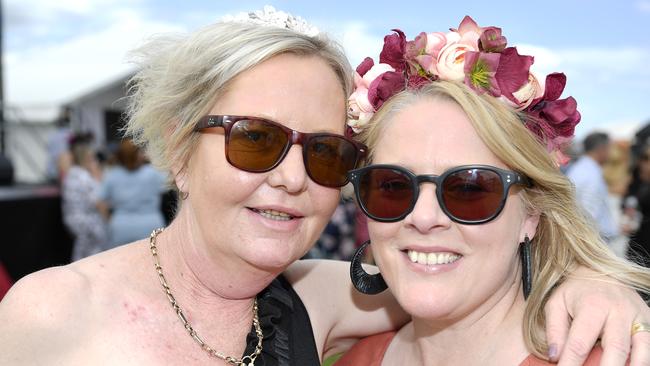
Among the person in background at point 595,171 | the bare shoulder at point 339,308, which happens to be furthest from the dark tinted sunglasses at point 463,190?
the person in background at point 595,171

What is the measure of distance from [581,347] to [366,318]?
949 mm

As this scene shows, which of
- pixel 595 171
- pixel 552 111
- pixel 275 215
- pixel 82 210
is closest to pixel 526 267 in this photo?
pixel 552 111

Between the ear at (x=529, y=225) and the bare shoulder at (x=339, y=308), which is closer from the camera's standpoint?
the ear at (x=529, y=225)

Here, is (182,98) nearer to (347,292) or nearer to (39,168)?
(347,292)

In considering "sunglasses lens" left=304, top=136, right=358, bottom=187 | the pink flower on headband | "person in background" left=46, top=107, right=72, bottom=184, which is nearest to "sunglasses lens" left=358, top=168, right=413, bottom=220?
"sunglasses lens" left=304, top=136, right=358, bottom=187

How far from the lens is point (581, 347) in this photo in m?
1.62

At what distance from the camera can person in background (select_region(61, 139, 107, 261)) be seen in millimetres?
7613

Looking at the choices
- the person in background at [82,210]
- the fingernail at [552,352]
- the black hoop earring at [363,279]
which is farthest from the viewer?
the person in background at [82,210]

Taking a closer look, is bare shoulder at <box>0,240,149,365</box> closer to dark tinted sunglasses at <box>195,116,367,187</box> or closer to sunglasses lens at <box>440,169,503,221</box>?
dark tinted sunglasses at <box>195,116,367,187</box>

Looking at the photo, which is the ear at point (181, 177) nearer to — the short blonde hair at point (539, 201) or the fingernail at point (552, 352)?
the short blonde hair at point (539, 201)

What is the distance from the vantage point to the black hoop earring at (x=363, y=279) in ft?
7.31

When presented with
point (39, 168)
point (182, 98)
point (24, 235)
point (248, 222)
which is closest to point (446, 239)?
point (248, 222)

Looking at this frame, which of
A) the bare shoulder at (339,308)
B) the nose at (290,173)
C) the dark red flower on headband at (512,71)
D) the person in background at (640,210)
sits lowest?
the person in background at (640,210)

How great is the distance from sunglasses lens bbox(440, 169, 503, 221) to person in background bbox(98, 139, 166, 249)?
18.1 feet
